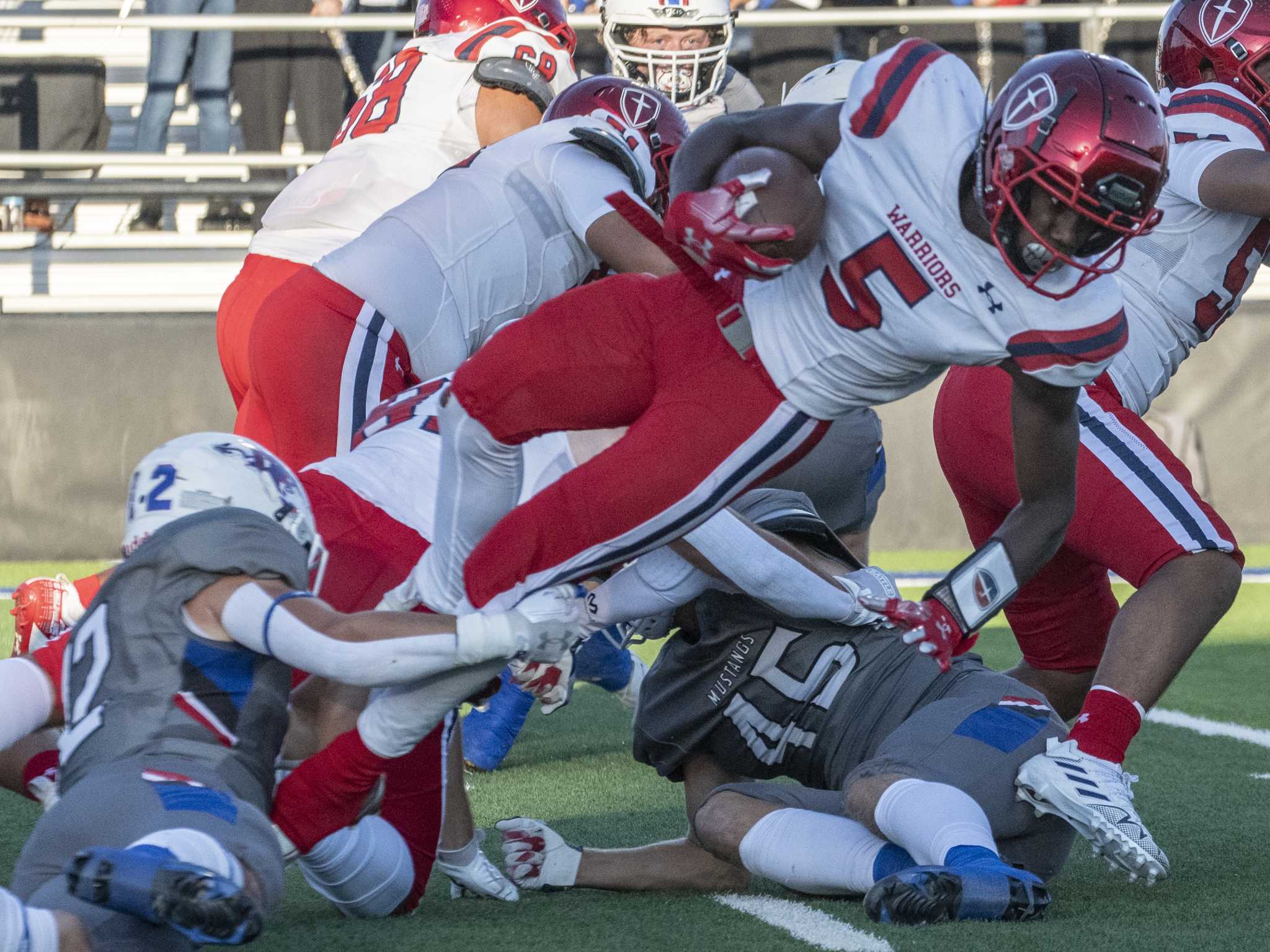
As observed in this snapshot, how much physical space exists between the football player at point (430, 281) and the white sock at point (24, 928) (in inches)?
67.7

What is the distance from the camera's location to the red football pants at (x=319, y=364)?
3.54m

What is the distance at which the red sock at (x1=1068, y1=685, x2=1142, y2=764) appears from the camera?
2887 millimetres

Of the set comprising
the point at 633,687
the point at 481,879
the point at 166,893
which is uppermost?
the point at 166,893

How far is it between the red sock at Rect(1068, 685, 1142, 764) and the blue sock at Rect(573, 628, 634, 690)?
1.42 m

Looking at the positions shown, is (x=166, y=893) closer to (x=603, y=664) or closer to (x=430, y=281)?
(x=430, y=281)

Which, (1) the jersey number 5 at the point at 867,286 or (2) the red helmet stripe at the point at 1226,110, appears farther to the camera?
(2) the red helmet stripe at the point at 1226,110

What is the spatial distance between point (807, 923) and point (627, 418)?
838mm

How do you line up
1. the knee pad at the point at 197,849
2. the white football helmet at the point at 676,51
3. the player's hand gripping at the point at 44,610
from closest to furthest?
1. the knee pad at the point at 197,849
2. the player's hand gripping at the point at 44,610
3. the white football helmet at the point at 676,51

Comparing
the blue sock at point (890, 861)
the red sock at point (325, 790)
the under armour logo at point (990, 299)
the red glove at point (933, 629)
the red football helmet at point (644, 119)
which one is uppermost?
the under armour logo at point (990, 299)

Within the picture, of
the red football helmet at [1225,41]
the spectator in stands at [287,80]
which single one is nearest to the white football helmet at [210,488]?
the red football helmet at [1225,41]

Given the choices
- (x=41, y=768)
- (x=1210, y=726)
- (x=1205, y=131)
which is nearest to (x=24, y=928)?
(x=41, y=768)

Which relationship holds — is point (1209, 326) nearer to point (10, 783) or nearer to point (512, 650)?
point (512, 650)

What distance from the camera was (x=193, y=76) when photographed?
27.1 ft

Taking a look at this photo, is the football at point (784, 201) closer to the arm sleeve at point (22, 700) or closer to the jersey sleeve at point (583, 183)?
the jersey sleeve at point (583, 183)
